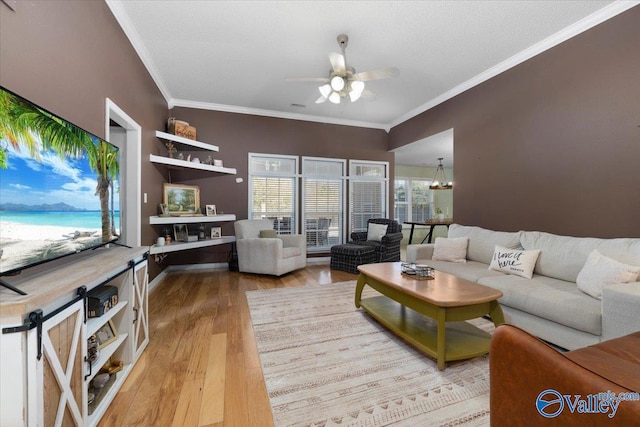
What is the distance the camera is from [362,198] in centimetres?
596

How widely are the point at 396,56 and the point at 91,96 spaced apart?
3129mm

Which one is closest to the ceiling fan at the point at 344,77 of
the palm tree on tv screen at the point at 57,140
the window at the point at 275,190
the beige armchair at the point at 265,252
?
the palm tree on tv screen at the point at 57,140

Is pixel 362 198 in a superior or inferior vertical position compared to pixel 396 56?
inferior

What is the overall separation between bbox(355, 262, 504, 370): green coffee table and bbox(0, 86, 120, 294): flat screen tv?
2202 mm

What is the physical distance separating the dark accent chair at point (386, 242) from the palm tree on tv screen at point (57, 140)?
3.90 m

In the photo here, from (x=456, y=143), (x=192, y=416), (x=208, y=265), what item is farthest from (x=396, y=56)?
(x=208, y=265)

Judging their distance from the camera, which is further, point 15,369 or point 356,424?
point 356,424

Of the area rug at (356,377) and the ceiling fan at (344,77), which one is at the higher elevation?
the ceiling fan at (344,77)

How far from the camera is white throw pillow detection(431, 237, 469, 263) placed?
3.41 meters

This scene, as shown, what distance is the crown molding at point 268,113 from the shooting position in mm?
4645

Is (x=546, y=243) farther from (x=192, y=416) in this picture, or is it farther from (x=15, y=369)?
(x=15, y=369)

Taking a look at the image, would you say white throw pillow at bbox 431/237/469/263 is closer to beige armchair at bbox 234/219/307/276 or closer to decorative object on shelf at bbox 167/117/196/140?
beige armchair at bbox 234/219/307/276

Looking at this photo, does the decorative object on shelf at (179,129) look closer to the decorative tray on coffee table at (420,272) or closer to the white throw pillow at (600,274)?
the decorative tray on coffee table at (420,272)

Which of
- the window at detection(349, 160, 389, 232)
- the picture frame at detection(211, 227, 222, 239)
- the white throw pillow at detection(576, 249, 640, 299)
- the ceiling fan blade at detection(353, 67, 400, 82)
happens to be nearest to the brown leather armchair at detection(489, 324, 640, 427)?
the white throw pillow at detection(576, 249, 640, 299)
